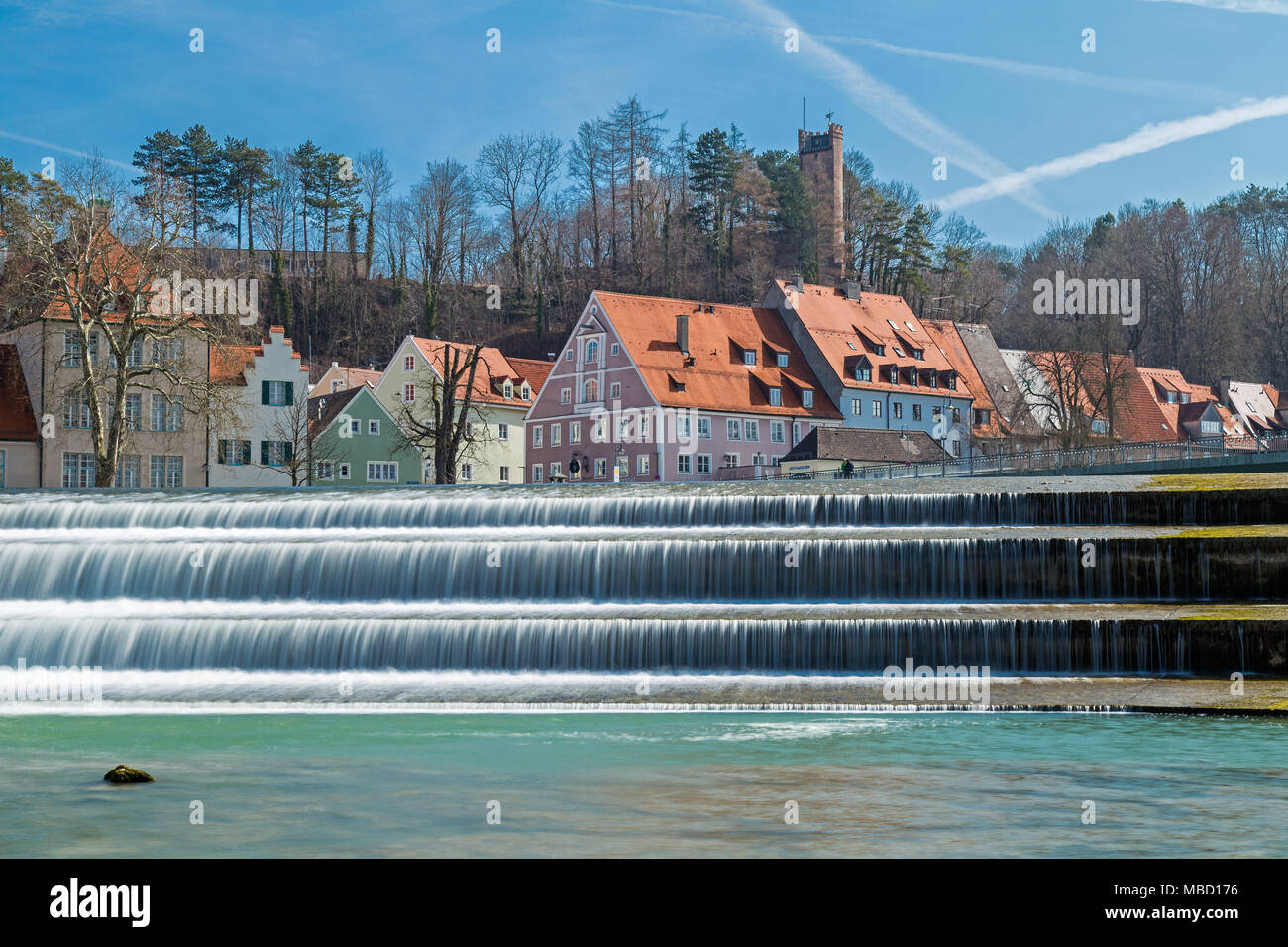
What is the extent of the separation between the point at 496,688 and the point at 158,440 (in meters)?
43.9

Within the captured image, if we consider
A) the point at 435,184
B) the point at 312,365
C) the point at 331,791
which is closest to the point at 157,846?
the point at 331,791

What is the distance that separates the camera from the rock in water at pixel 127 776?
15180mm

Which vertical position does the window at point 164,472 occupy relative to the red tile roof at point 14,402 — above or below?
below

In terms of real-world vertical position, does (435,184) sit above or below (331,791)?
above

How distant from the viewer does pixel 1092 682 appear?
22.5m

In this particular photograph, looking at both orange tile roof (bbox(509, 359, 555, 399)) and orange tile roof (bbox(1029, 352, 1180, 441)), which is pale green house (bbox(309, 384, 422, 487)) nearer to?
orange tile roof (bbox(509, 359, 555, 399))

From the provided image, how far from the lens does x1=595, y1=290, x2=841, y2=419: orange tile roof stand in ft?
256

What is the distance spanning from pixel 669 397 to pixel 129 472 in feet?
93.1

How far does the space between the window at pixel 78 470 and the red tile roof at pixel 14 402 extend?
1787 mm

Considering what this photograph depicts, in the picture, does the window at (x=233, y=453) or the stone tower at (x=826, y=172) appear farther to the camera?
the stone tower at (x=826, y=172)

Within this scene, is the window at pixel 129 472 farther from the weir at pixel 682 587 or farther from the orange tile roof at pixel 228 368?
the weir at pixel 682 587

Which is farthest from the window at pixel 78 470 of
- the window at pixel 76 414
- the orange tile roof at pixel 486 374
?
the orange tile roof at pixel 486 374

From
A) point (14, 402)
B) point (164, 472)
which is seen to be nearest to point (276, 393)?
point (164, 472)
